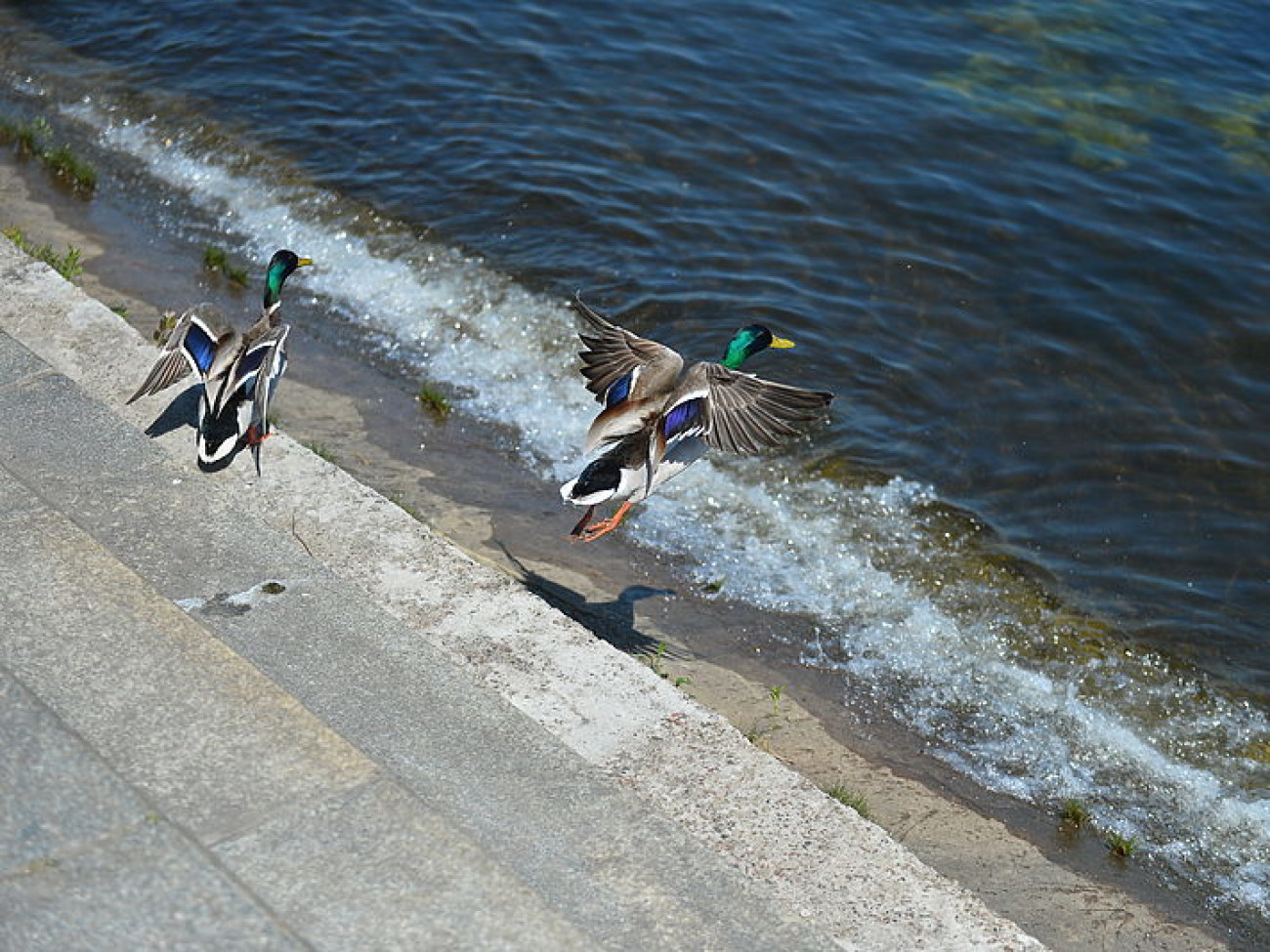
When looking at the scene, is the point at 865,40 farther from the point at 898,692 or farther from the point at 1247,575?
the point at 898,692

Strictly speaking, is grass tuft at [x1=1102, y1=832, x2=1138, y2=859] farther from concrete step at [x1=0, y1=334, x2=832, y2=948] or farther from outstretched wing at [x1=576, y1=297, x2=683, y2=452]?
concrete step at [x1=0, y1=334, x2=832, y2=948]

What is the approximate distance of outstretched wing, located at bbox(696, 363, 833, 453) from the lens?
6.39 meters

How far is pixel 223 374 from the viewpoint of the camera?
6129mm

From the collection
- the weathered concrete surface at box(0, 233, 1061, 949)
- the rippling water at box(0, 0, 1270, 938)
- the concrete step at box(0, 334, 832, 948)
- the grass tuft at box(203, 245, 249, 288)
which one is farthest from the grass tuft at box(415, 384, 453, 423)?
the concrete step at box(0, 334, 832, 948)

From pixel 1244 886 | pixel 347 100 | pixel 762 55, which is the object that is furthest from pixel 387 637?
pixel 762 55

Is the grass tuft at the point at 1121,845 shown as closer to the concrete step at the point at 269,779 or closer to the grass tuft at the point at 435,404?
the concrete step at the point at 269,779

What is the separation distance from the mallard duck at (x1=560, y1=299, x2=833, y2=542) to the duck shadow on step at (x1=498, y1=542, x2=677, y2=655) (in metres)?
0.57

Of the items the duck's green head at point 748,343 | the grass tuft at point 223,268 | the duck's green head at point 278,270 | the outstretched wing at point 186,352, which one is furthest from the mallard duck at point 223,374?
the grass tuft at point 223,268

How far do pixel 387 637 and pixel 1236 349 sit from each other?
7633 millimetres

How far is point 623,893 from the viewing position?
151 inches

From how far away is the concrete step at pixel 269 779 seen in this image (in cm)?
337

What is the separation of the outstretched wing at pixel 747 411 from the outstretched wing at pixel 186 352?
1.89 metres

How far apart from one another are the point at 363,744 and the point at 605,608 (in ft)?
10.5

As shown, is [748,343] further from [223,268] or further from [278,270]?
[223,268]
